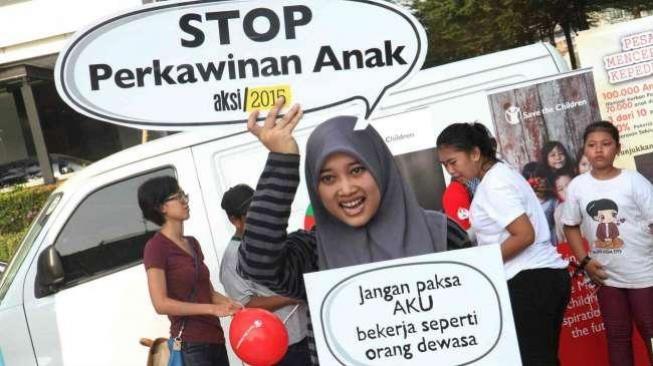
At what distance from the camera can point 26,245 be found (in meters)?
4.77

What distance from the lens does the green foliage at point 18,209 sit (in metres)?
12.1

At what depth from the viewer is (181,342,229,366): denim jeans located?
4.05m

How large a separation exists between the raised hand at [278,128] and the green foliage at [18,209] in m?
9.98

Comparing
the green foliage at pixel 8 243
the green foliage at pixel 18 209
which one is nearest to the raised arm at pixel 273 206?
the green foliage at pixel 8 243

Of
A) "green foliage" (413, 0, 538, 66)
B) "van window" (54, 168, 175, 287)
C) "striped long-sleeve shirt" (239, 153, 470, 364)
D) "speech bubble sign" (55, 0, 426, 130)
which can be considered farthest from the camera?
"green foliage" (413, 0, 538, 66)

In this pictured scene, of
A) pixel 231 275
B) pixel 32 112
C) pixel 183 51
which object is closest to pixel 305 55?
pixel 183 51

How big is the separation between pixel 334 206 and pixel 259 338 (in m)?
0.47

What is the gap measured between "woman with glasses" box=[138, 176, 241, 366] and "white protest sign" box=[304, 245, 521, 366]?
1720 millimetres

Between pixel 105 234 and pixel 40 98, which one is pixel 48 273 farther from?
pixel 40 98

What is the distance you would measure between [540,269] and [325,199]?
5.46ft

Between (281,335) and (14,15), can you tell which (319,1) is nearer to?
(281,335)

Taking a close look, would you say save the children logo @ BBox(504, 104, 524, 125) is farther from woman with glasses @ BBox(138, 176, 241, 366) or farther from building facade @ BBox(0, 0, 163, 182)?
building facade @ BBox(0, 0, 163, 182)

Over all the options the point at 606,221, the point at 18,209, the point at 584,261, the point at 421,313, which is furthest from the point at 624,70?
the point at 18,209

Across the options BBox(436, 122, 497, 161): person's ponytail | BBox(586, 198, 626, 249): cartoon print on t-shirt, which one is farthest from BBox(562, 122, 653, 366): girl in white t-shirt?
BBox(436, 122, 497, 161): person's ponytail
